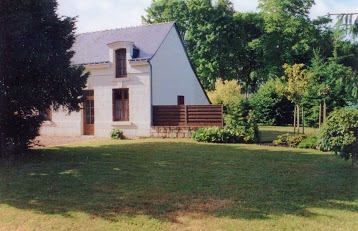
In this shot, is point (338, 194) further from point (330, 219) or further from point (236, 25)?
point (236, 25)

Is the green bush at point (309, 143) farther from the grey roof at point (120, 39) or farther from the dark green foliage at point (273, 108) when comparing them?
the dark green foliage at point (273, 108)

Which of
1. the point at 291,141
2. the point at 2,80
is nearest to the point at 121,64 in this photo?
the point at 2,80

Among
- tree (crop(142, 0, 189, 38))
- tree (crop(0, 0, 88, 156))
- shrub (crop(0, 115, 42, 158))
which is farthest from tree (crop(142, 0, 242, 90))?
shrub (crop(0, 115, 42, 158))

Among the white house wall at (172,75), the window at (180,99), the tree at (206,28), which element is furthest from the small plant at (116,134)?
the tree at (206,28)

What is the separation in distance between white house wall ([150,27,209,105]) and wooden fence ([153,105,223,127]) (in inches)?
Result: 39.4

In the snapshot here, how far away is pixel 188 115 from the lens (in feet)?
64.2

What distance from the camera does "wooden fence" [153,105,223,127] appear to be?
19.0 meters

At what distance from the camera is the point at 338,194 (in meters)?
7.14

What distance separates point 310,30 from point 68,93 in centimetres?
3290

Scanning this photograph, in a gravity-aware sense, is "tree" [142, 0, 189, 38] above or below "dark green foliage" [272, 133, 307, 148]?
above

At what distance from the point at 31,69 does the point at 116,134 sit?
906 centimetres

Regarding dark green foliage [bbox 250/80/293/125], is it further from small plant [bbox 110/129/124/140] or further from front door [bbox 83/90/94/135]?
front door [bbox 83/90/94/135]

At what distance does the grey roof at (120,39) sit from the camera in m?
20.9

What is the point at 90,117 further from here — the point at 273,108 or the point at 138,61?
the point at 273,108
